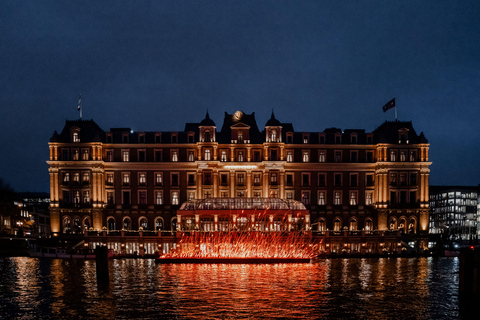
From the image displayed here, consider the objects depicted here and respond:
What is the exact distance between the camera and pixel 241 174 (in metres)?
103

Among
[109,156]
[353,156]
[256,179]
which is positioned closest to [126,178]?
[109,156]

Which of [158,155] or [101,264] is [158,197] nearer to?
[158,155]

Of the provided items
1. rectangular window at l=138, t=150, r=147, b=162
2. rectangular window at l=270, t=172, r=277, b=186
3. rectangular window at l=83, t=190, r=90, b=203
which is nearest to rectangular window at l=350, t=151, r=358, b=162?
rectangular window at l=270, t=172, r=277, b=186

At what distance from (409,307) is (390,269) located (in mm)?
27595

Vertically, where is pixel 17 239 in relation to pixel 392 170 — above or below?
below

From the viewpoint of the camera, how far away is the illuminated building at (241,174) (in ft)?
330

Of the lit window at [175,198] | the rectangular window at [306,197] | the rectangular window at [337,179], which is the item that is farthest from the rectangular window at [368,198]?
the lit window at [175,198]

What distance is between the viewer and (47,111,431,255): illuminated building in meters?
101

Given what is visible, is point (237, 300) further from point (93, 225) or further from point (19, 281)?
point (93, 225)

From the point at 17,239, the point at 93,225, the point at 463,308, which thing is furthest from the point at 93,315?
the point at 17,239

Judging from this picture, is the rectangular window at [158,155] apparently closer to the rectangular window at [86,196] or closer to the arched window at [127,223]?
the arched window at [127,223]

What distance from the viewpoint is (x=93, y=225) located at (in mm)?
99188

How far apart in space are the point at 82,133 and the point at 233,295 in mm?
74304

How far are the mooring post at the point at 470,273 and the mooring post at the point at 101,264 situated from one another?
98.3 ft
